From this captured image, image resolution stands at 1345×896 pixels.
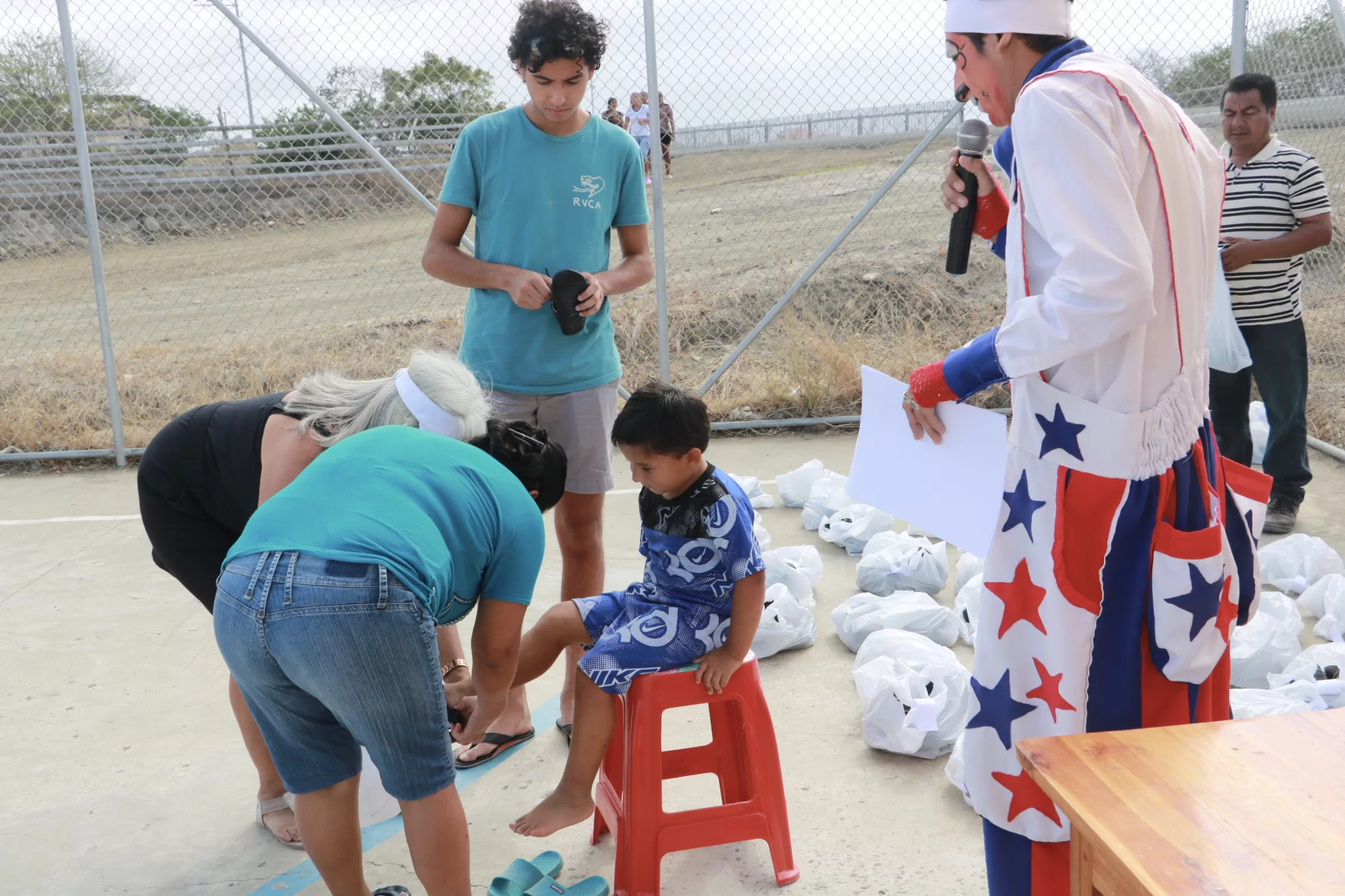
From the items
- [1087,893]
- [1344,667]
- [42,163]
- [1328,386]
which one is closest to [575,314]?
[1087,893]

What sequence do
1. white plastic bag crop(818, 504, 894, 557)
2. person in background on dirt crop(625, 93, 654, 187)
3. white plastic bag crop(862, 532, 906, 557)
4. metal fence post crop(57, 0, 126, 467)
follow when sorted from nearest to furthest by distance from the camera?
white plastic bag crop(862, 532, 906, 557)
white plastic bag crop(818, 504, 894, 557)
metal fence post crop(57, 0, 126, 467)
person in background on dirt crop(625, 93, 654, 187)

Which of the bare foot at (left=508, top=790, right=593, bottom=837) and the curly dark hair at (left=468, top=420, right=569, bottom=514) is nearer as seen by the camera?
the curly dark hair at (left=468, top=420, right=569, bottom=514)

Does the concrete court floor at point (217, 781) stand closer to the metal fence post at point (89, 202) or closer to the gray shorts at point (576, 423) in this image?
the gray shorts at point (576, 423)

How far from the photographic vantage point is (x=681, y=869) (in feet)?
9.05

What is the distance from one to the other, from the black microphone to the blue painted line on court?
1.56 metres

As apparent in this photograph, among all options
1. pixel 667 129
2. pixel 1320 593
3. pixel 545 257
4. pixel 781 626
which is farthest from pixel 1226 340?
pixel 667 129

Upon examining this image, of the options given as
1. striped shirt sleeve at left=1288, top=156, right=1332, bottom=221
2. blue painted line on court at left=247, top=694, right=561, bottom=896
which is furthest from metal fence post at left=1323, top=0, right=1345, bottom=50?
blue painted line on court at left=247, top=694, right=561, bottom=896

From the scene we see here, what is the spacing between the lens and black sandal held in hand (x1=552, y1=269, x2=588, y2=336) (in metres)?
3.18

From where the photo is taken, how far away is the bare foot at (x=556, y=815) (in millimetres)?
2709

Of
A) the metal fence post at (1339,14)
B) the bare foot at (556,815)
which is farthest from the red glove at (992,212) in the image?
the metal fence post at (1339,14)

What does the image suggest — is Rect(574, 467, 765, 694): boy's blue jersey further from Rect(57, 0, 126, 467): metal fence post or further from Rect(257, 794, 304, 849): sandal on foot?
Rect(57, 0, 126, 467): metal fence post

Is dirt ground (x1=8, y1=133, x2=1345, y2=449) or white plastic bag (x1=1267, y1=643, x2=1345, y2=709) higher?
dirt ground (x1=8, y1=133, x2=1345, y2=449)

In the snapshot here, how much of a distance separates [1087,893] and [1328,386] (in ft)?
20.1

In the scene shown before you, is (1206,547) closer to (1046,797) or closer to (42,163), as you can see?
(1046,797)
